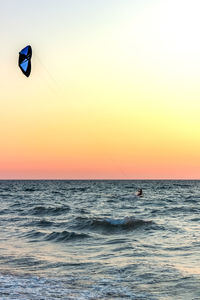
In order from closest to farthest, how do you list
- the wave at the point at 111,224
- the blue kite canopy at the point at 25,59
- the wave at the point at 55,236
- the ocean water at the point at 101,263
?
the ocean water at the point at 101,263
the blue kite canopy at the point at 25,59
the wave at the point at 55,236
the wave at the point at 111,224

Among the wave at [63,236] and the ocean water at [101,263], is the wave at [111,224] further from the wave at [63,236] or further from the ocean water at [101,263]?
the wave at [63,236]

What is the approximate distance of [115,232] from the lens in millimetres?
17047

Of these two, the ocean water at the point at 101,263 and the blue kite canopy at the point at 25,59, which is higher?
the blue kite canopy at the point at 25,59

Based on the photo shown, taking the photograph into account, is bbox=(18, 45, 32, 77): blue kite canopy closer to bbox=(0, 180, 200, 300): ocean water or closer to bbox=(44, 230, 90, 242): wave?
bbox=(0, 180, 200, 300): ocean water

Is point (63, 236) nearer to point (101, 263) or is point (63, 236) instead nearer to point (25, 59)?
point (101, 263)

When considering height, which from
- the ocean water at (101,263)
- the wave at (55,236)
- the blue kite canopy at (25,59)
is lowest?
the wave at (55,236)

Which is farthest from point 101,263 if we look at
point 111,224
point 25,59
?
point 111,224

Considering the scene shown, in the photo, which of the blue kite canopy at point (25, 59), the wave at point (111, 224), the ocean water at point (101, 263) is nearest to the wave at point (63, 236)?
the ocean water at point (101, 263)

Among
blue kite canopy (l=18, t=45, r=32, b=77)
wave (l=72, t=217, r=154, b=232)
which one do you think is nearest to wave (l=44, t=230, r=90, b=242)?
wave (l=72, t=217, r=154, b=232)

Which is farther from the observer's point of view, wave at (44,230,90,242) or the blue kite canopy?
wave at (44,230,90,242)

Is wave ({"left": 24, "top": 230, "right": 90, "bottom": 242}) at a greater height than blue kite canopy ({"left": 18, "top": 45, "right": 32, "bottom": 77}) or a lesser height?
lesser

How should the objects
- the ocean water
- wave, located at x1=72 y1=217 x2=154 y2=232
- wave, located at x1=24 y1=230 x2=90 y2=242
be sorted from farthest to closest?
1. wave, located at x1=72 y1=217 x2=154 y2=232
2. wave, located at x1=24 y1=230 x2=90 y2=242
3. the ocean water

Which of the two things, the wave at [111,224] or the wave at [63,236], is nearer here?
the wave at [63,236]

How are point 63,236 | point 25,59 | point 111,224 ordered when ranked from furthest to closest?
point 111,224
point 63,236
point 25,59
